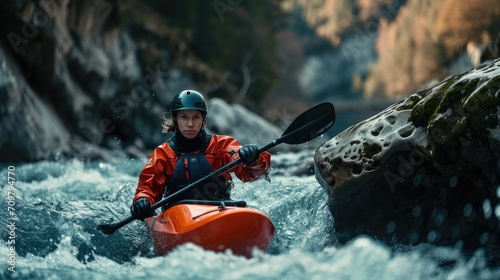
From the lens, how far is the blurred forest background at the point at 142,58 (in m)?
10.8

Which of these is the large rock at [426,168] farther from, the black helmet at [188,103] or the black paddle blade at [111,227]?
the black paddle blade at [111,227]

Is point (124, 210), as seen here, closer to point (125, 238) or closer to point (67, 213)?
point (67, 213)

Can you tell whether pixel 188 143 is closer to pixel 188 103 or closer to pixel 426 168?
pixel 188 103

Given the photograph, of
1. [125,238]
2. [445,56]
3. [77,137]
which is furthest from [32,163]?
[445,56]

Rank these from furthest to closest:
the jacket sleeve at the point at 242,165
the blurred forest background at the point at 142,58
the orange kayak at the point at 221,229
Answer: the blurred forest background at the point at 142,58 < the jacket sleeve at the point at 242,165 < the orange kayak at the point at 221,229

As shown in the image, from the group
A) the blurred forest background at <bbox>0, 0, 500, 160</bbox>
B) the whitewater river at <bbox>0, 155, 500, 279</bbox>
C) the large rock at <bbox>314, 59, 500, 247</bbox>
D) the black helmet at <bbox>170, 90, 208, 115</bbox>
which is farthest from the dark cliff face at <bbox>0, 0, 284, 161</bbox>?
the large rock at <bbox>314, 59, 500, 247</bbox>

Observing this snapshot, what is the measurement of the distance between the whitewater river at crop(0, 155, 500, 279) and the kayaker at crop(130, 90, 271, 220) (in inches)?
17.6

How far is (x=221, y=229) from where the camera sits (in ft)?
12.1

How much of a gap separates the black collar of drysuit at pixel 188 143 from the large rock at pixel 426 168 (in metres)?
0.93

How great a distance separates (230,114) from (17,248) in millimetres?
11351

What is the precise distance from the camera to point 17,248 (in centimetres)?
439

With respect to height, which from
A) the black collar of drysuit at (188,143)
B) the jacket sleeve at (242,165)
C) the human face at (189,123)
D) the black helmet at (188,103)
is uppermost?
the black helmet at (188,103)

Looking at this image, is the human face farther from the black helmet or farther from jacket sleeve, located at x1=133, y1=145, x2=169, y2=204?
jacket sleeve, located at x1=133, y1=145, x2=169, y2=204

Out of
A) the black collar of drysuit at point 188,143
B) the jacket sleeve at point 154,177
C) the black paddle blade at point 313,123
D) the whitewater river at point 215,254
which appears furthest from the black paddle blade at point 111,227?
the black paddle blade at point 313,123
